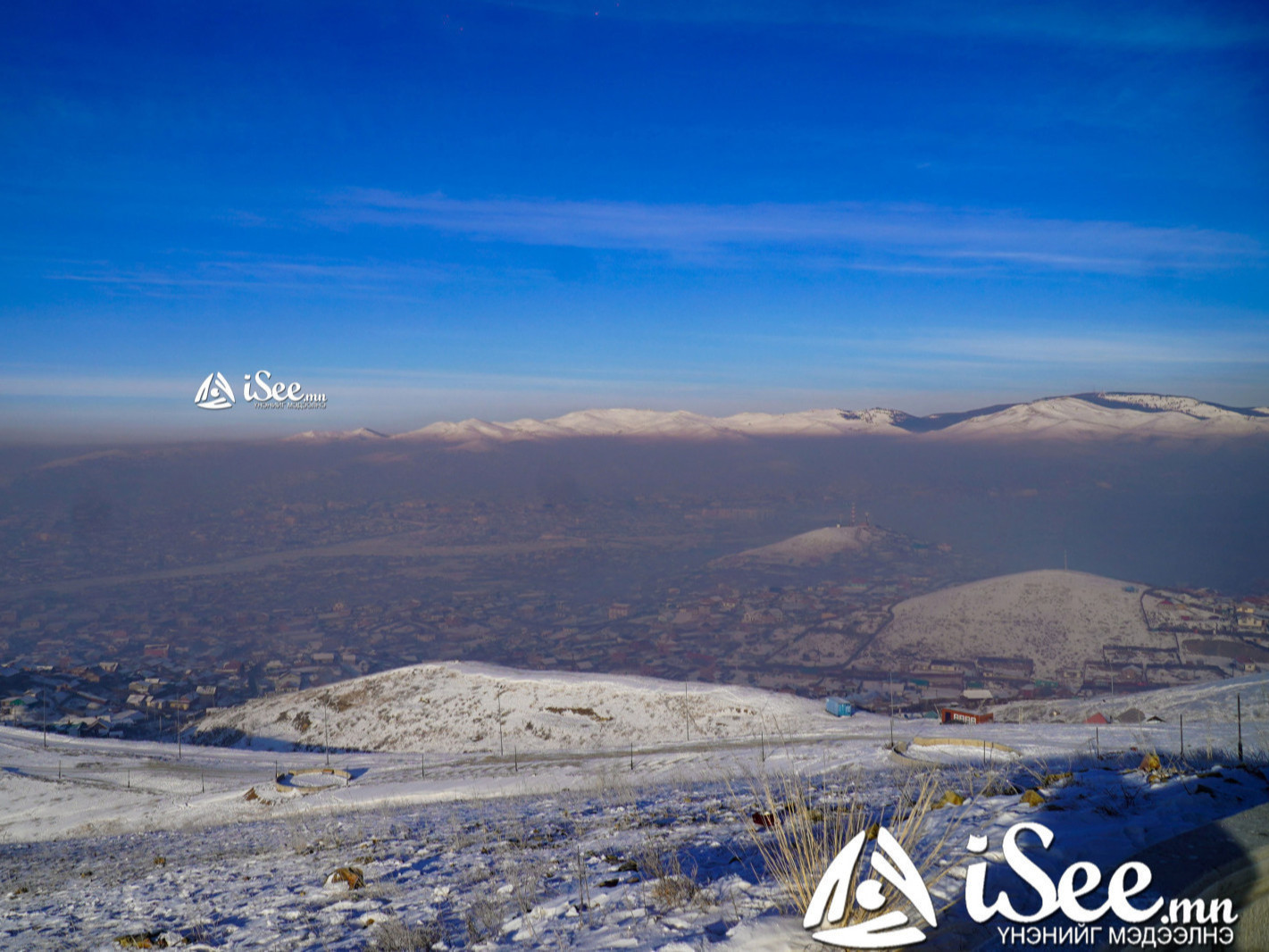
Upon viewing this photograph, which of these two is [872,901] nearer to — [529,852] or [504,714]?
[529,852]

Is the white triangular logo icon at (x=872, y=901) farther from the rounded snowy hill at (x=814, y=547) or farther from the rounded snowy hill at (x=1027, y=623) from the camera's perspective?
the rounded snowy hill at (x=814, y=547)

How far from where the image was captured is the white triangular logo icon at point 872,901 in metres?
2.72

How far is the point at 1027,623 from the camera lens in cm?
5678

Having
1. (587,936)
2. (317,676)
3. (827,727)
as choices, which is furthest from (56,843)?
(317,676)

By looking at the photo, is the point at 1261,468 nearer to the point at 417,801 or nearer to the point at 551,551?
the point at 551,551

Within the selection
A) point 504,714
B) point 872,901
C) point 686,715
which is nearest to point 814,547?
point 686,715

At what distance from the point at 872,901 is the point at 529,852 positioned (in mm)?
3807

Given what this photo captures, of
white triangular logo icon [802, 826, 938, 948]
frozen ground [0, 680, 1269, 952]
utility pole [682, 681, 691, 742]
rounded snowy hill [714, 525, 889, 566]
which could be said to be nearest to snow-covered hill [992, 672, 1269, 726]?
frozen ground [0, 680, 1269, 952]

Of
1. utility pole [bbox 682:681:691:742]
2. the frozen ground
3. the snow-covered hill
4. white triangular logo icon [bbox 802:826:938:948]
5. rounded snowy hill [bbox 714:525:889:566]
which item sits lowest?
rounded snowy hill [bbox 714:525:889:566]

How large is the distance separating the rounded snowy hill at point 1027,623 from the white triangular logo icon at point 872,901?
5229 cm

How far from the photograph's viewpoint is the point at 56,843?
12625 mm

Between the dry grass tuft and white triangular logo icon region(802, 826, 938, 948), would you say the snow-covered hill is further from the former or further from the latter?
white triangular logo icon region(802, 826, 938, 948)

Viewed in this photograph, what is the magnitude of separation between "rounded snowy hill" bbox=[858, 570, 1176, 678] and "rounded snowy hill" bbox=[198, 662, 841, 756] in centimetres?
3066

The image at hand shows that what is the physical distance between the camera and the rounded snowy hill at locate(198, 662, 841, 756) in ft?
82.5
